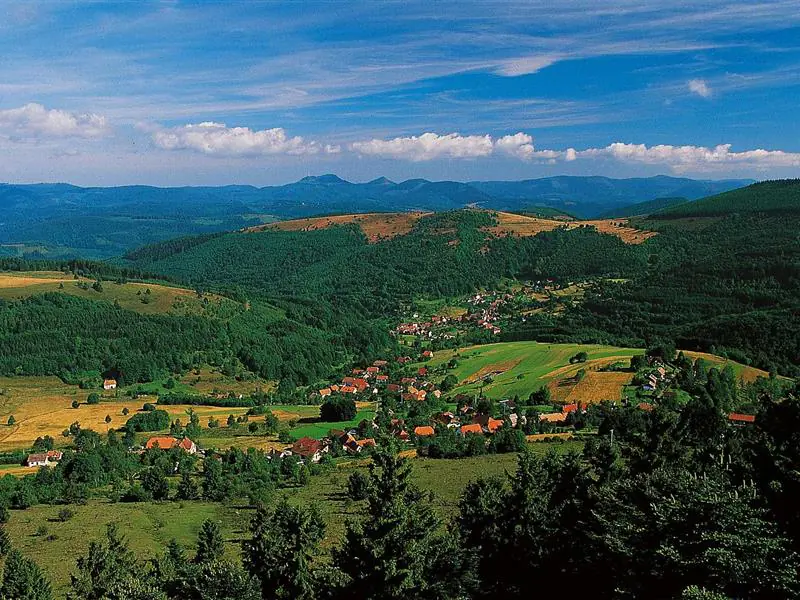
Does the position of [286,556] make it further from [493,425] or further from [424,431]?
[493,425]

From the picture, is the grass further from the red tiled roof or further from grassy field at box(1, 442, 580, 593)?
the red tiled roof

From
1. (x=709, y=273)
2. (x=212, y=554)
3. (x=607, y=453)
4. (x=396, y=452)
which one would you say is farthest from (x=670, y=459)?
(x=709, y=273)

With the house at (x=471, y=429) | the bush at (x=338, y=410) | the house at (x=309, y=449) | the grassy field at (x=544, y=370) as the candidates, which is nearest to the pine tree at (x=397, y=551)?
the house at (x=309, y=449)

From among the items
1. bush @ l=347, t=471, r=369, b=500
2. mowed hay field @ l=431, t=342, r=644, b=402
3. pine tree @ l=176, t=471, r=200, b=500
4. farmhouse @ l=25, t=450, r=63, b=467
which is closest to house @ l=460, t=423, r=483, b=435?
mowed hay field @ l=431, t=342, r=644, b=402

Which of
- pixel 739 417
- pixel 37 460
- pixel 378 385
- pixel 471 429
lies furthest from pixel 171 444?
pixel 739 417

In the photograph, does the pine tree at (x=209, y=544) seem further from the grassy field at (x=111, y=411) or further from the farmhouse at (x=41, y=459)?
the farmhouse at (x=41, y=459)

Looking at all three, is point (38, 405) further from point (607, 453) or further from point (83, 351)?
point (607, 453)
